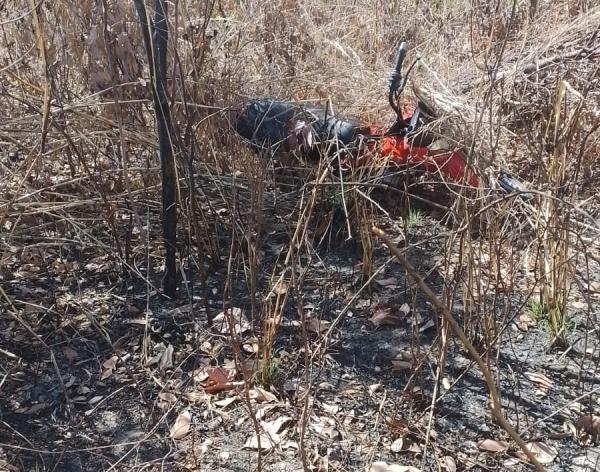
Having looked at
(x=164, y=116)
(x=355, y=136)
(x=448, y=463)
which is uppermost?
(x=164, y=116)

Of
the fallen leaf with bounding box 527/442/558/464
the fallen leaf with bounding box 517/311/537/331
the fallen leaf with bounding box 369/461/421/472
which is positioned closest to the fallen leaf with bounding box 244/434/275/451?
the fallen leaf with bounding box 369/461/421/472

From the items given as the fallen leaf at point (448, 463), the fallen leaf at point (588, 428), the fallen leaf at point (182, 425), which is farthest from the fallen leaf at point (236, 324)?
the fallen leaf at point (588, 428)

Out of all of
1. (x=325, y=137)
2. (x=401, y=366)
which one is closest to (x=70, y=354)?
(x=401, y=366)

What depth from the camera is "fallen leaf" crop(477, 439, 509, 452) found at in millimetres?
2031

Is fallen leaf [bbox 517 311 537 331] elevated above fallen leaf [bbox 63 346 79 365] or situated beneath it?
elevated above

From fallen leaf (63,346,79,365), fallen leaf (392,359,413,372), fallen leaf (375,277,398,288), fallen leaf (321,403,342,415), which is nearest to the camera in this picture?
fallen leaf (321,403,342,415)

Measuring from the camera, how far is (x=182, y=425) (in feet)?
7.16

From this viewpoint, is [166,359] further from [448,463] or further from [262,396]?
[448,463]

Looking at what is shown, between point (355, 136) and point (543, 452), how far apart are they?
166 centimetres

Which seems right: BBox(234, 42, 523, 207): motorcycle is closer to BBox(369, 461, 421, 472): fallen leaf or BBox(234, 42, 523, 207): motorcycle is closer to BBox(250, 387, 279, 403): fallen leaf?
BBox(250, 387, 279, 403): fallen leaf

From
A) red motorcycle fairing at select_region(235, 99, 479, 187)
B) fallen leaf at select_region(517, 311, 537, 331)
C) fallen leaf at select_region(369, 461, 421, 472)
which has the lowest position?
fallen leaf at select_region(369, 461, 421, 472)

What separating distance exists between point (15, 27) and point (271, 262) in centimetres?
189

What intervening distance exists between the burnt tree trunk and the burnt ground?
209 mm

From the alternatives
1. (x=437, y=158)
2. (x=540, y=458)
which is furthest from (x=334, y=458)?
(x=437, y=158)
